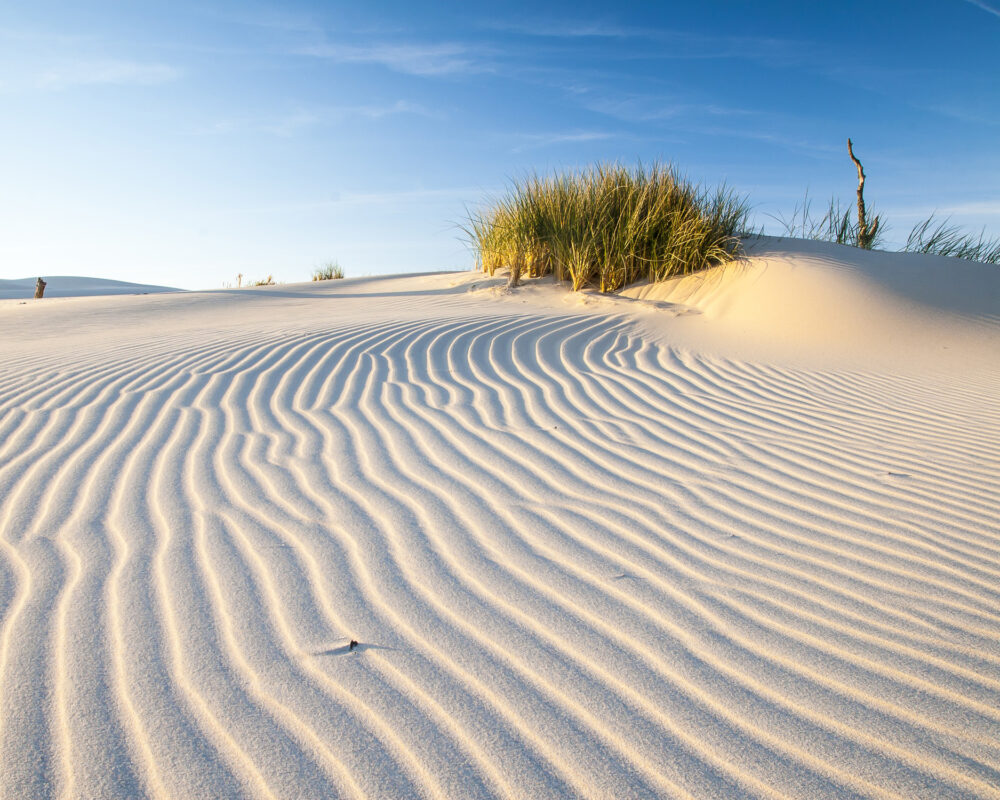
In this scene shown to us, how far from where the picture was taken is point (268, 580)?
2312 mm

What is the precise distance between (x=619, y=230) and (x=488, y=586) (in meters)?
8.47

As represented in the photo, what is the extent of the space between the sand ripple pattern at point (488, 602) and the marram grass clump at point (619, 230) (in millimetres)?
5825

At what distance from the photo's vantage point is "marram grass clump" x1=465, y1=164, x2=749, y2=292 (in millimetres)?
9805

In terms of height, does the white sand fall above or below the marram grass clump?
below

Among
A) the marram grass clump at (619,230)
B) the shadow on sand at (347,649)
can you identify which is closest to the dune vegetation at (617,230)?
the marram grass clump at (619,230)

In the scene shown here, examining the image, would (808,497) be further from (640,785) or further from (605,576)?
→ (640,785)

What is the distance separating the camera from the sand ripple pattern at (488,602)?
158cm

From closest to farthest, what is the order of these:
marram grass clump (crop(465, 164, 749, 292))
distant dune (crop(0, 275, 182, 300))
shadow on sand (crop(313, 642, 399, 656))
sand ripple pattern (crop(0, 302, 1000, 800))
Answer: sand ripple pattern (crop(0, 302, 1000, 800)) < shadow on sand (crop(313, 642, 399, 656)) < marram grass clump (crop(465, 164, 749, 292)) < distant dune (crop(0, 275, 182, 300))

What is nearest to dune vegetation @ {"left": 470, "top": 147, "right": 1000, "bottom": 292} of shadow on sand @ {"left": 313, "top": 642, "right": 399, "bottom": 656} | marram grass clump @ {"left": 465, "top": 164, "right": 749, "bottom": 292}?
marram grass clump @ {"left": 465, "top": 164, "right": 749, "bottom": 292}

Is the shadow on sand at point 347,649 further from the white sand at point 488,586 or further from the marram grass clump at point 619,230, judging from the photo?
the marram grass clump at point 619,230

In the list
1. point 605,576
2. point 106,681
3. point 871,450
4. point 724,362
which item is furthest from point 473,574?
point 724,362

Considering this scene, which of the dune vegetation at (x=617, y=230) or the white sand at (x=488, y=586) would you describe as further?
the dune vegetation at (x=617, y=230)

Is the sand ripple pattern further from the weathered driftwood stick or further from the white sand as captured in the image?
the weathered driftwood stick

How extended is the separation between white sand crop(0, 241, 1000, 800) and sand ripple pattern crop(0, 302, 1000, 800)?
1cm
